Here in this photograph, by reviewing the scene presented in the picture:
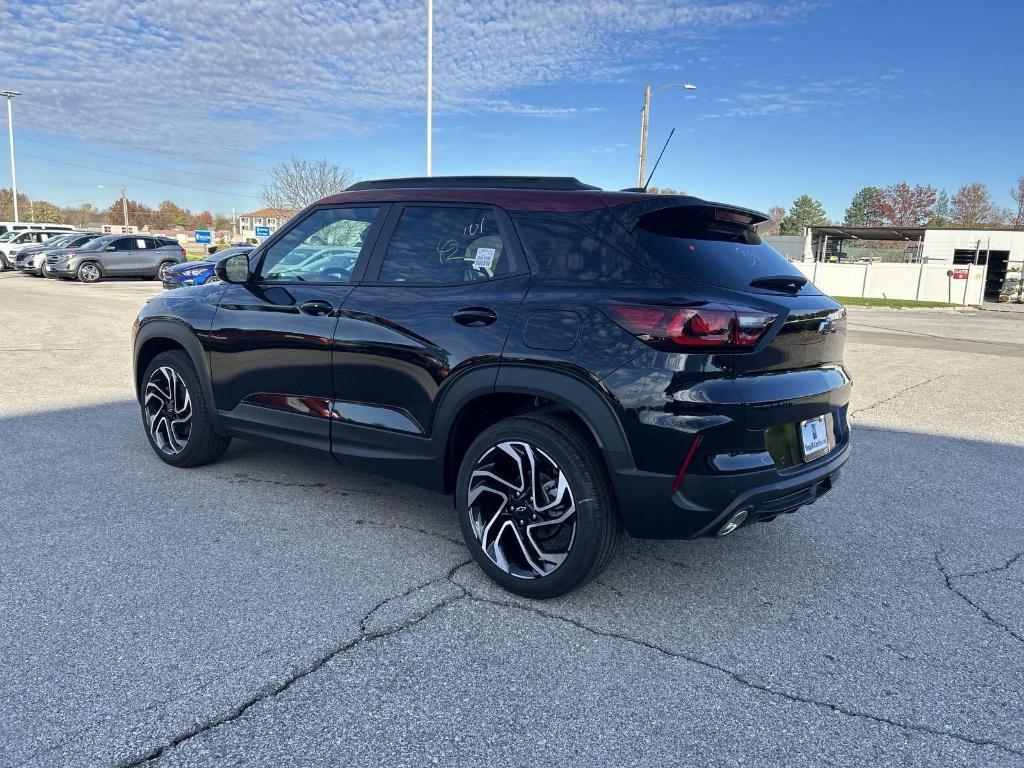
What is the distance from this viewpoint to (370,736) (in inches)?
89.5

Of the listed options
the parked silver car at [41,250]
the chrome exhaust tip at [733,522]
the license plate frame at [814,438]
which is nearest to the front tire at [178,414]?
the chrome exhaust tip at [733,522]

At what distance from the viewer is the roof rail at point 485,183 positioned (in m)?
3.39

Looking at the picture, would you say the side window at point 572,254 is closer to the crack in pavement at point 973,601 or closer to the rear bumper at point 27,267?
the crack in pavement at point 973,601

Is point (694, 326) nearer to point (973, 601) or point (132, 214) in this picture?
point (973, 601)

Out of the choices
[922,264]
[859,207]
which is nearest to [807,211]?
[859,207]

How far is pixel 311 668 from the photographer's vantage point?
8.58 feet

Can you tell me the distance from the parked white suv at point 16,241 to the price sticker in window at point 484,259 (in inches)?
1358

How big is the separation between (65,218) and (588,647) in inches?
4811

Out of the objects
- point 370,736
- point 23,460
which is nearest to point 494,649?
point 370,736

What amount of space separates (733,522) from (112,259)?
2859cm

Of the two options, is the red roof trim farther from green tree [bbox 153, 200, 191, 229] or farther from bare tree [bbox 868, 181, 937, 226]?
green tree [bbox 153, 200, 191, 229]

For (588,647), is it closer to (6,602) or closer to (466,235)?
A: (466,235)

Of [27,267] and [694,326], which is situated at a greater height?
[694,326]

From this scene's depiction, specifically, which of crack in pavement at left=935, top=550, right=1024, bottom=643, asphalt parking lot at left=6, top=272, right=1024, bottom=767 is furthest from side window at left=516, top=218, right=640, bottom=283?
crack in pavement at left=935, top=550, right=1024, bottom=643
